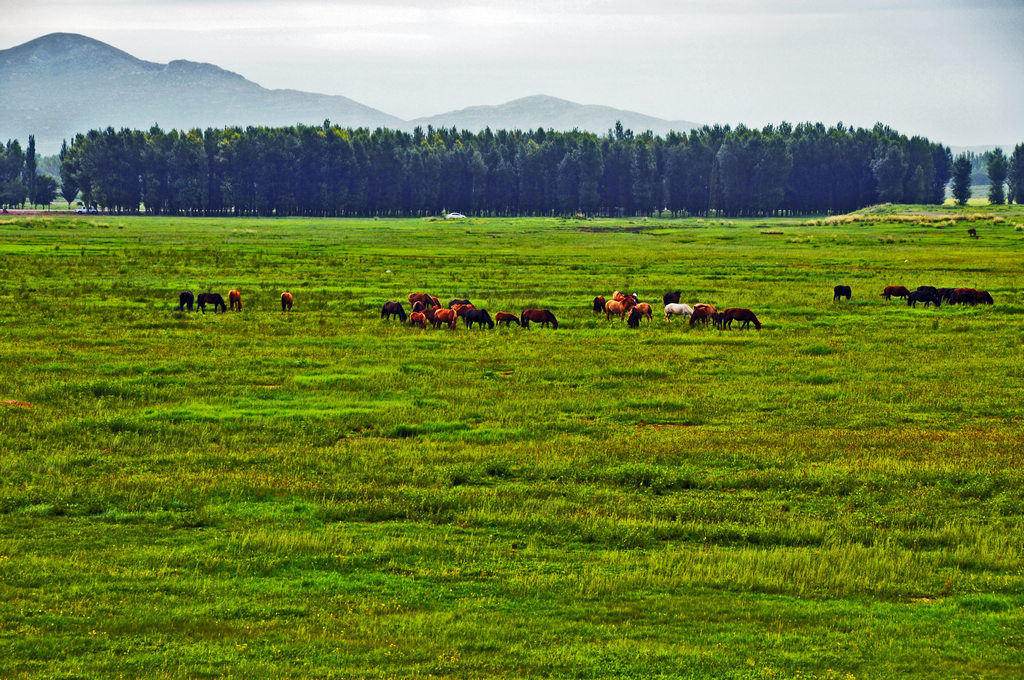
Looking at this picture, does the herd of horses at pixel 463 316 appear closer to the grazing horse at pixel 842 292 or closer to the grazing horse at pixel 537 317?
the grazing horse at pixel 537 317

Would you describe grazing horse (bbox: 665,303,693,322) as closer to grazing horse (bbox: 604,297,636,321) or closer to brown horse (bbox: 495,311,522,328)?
grazing horse (bbox: 604,297,636,321)

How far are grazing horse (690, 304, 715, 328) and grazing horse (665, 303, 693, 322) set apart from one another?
42.5 inches

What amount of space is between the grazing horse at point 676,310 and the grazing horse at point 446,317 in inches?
341

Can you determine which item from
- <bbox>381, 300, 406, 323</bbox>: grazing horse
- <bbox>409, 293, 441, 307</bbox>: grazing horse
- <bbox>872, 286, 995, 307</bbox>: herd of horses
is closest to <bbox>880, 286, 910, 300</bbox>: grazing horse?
<bbox>872, 286, 995, 307</bbox>: herd of horses

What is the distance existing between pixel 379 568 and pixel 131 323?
91.5 ft

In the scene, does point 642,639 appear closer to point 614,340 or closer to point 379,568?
point 379,568

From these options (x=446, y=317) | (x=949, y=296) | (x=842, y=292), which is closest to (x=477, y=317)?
(x=446, y=317)

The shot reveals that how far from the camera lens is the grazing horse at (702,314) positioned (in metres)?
40.2

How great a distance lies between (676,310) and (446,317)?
9.41m

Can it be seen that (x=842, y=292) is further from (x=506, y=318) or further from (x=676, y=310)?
(x=506, y=318)

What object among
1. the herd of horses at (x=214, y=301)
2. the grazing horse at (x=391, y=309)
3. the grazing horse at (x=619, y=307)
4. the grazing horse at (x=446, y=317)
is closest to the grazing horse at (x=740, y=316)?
the grazing horse at (x=619, y=307)

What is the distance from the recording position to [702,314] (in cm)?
4022

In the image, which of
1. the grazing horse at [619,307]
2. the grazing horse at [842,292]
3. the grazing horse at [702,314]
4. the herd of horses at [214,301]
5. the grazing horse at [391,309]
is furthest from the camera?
the grazing horse at [842,292]

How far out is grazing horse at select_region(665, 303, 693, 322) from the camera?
4147 centimetres
